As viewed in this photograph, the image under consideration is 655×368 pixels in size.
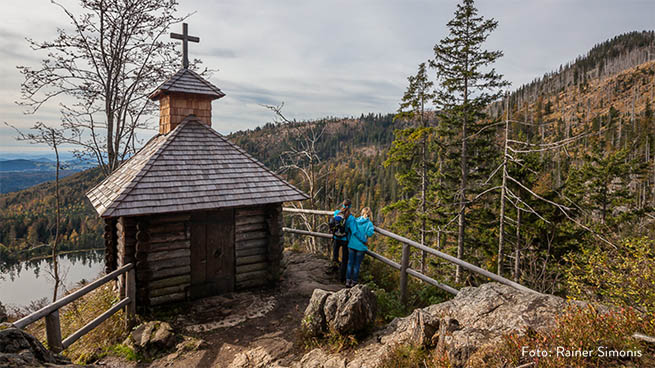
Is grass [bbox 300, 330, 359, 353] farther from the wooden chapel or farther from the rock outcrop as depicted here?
the wooden chapel

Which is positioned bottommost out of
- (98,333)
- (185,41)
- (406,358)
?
(98,333)

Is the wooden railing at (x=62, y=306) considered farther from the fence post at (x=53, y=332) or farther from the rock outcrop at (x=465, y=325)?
the rock outcrop at (x=465, y=325)

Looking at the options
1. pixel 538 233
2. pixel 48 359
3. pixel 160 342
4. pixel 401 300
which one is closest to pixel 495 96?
pixel 538 233

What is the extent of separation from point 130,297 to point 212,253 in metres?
1.99

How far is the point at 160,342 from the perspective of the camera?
5.91m

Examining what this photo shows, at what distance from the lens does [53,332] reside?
4945 mm

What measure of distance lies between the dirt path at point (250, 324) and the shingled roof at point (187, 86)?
6.03 meters

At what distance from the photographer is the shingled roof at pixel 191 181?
711 centimetres

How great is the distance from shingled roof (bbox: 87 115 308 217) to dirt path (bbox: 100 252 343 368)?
248 centimetres

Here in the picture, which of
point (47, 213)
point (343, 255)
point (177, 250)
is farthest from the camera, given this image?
point (47, 213)

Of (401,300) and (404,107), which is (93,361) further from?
(404,107)

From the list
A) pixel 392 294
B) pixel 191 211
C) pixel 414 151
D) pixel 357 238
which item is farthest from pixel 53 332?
pixel 414 151

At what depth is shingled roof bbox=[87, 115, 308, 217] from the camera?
7.11 metres

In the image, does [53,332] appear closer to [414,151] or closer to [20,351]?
[20,351]
